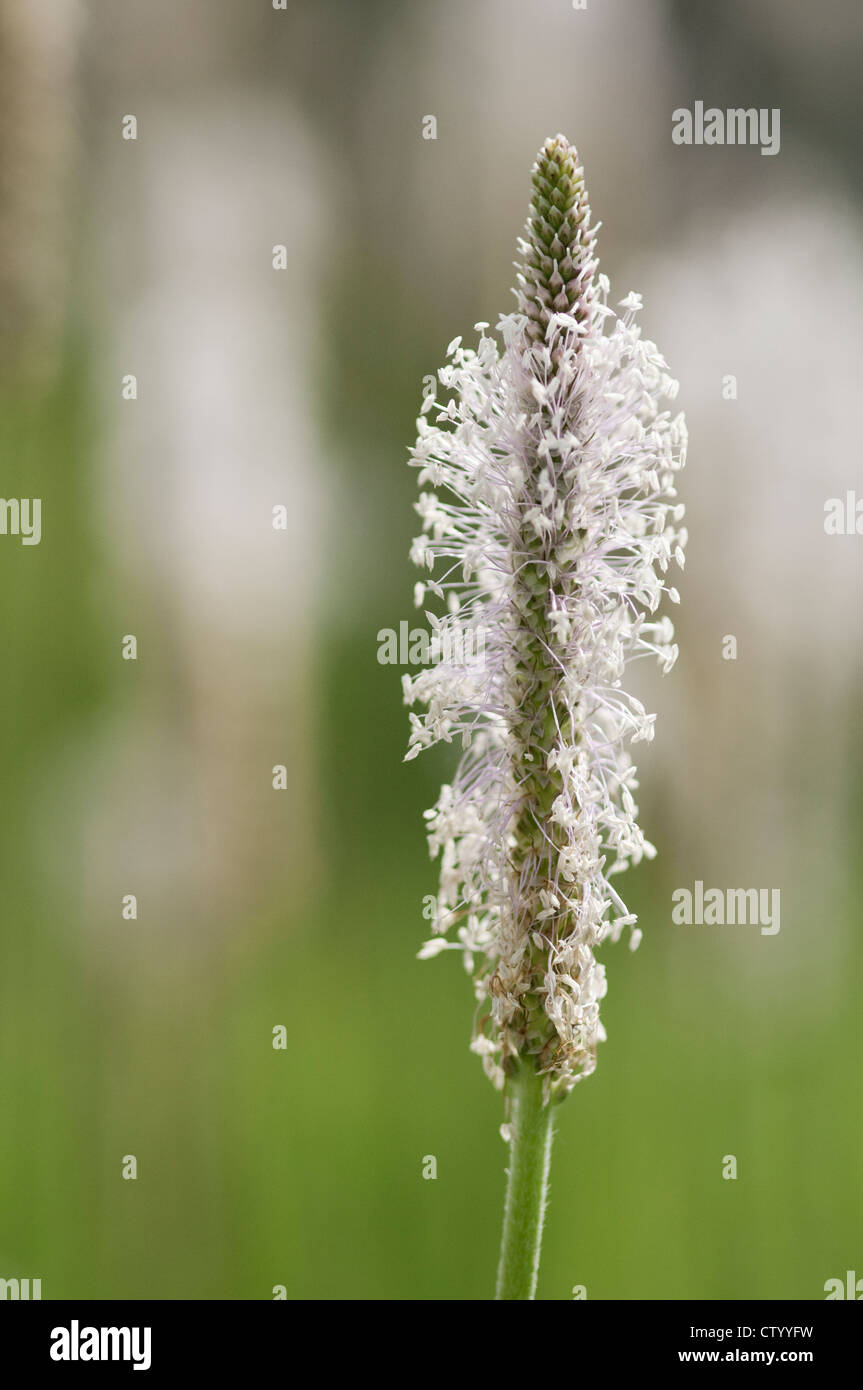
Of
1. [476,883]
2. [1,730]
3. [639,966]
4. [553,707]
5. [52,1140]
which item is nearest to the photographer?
[553,707]

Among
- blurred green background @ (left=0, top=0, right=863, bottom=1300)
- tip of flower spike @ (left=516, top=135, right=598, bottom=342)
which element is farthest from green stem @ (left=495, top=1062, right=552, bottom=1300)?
blurred green background @ (left=0, top=0, right=863, bottom=1300)

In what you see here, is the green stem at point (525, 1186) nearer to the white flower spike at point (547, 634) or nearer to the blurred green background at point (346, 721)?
the white flower spike at point (547, 634)

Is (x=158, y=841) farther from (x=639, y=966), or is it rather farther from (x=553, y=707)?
(x=553, y=707)

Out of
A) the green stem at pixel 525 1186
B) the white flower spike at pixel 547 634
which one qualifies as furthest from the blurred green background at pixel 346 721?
the green stem at pixel 525 1186

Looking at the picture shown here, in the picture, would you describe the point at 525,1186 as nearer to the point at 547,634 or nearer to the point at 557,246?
the point at 547,634
